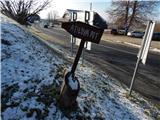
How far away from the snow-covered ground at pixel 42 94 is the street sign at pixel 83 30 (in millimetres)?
1266

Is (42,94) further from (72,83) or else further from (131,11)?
(131,11)

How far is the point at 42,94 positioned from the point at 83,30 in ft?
4.97

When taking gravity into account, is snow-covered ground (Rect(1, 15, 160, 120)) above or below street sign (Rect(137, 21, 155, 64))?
below

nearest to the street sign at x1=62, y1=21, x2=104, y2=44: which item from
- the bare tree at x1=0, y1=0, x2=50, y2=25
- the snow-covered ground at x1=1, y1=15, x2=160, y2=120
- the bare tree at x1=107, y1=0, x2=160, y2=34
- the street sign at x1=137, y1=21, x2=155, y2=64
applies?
the snow-covered ground at x1=1, y1=15, x2=160, y2=120

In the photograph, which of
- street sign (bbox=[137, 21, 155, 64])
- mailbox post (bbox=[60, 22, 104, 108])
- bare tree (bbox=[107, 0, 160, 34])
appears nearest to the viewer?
mailbox post (bbox=[60, 22, 104, 108])

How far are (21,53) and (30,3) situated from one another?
1200 cm

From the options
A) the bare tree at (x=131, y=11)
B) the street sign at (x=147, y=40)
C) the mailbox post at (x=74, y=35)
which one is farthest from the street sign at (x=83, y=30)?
the bare tree at (x=131, y=11)

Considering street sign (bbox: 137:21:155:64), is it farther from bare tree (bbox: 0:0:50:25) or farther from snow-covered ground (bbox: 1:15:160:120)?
bare tree (bbox: 0:0:50:25)

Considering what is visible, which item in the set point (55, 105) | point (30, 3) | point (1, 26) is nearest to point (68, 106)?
point (55, 105)

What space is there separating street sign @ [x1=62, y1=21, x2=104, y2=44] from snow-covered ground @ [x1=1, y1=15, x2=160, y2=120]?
1.27 metres

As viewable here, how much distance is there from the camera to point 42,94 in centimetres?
507

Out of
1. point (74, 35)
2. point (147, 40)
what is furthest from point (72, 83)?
point (147, 40)

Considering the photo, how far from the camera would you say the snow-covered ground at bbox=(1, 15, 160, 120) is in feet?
15.2

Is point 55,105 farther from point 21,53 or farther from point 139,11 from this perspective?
point 139,11
